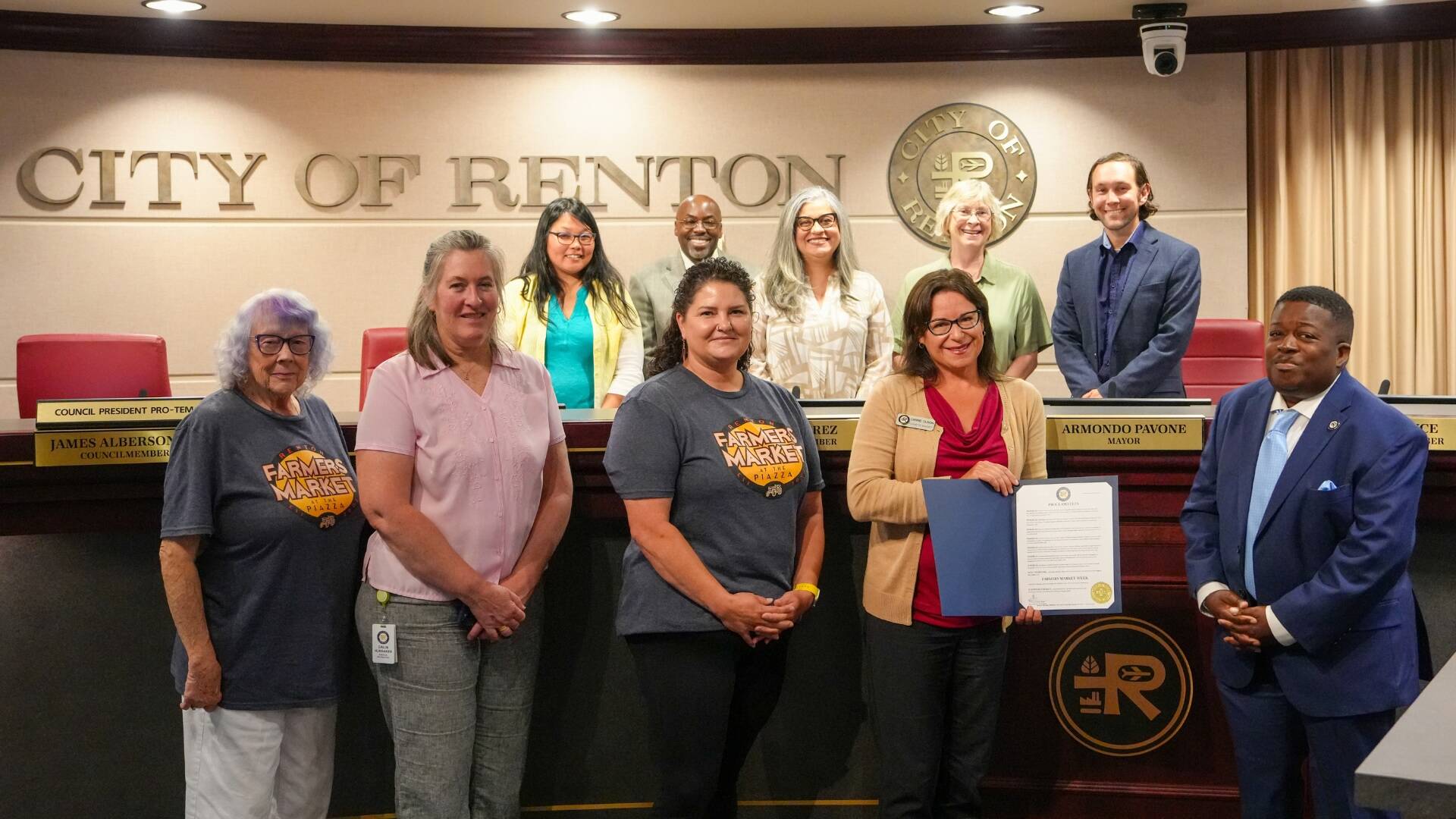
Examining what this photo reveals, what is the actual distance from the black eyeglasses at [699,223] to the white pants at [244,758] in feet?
7.00

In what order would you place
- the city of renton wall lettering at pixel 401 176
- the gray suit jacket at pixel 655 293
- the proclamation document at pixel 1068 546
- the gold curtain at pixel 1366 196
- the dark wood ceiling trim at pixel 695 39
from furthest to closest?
the gold curtain at pixel 1366 196 < the city of renton wall lettering at pixel 401 176 < the dark wood ceiling trim at pixel 695 39 < the gray suit jacket at pixel 655 293 < the proclamation document at pixel 1068 546

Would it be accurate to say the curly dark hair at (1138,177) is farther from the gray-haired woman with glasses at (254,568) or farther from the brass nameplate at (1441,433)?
the gray-haired woman with glasses at (254,568)

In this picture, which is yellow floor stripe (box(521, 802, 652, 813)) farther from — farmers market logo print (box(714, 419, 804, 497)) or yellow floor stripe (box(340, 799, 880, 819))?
farmers market logo print (box(714, 419, 804, 497))

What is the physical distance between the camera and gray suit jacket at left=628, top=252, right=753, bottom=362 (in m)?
4.27

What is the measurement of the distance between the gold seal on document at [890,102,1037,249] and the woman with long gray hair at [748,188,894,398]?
8.38 feet

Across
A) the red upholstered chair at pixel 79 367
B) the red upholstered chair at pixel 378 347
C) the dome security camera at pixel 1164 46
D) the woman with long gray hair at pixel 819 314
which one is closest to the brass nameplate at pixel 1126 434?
the woman with long gray hair at pixel 819 314

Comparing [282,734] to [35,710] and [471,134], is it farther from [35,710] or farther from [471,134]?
[471,134]

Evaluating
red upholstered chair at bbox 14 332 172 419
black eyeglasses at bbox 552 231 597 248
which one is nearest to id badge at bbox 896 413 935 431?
black eyeglasses at bbox 552 231 597 248

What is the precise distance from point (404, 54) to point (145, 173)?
1378 millimetres

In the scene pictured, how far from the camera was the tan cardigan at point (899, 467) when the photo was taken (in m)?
2.61

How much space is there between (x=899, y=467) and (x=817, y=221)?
1286 millimetres

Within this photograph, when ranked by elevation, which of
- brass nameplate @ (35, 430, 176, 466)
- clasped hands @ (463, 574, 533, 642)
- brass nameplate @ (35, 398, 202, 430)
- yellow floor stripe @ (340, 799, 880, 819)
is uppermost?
brass nameplate @ (35, 398, 202, 430)

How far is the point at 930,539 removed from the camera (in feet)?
8.63

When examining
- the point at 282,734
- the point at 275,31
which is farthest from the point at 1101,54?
the point at 282,734
